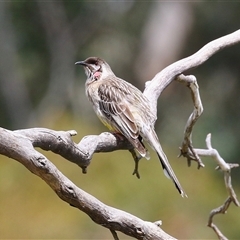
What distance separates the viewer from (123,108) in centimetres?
439

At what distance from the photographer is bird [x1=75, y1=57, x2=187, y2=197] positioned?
153 inches

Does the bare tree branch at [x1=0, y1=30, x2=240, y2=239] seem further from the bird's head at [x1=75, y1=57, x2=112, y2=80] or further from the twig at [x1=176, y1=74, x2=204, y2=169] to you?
the bird's head at [x1=75, y1=57, x2=112, y2=80]

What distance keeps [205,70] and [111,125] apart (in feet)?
30.3

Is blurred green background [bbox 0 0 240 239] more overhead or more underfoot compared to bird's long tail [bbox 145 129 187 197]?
more overhead

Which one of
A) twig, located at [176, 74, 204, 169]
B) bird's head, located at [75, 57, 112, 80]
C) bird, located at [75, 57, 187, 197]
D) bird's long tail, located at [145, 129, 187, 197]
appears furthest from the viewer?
bird's head, located at [75, 57, 112, 80]

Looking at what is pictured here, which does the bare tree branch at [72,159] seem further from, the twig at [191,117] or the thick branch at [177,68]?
the thick branch at [177,68]

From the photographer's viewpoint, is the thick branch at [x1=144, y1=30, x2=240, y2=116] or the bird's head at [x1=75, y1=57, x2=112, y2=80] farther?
the bird's head at [x1=75, y1=57, x2=112, y2=80]

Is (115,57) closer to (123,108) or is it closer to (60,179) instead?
(123,108)

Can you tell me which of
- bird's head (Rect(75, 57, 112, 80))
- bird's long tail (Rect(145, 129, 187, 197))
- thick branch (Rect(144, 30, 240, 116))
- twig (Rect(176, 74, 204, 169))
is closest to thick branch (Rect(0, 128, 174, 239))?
bird's long tail (Rect(145, 129, 187, 197))

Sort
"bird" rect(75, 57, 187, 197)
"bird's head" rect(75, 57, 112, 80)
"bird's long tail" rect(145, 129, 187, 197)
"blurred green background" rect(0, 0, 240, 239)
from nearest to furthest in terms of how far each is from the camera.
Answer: "bird's long tail" rect(145, 129, 187, 197) → "bird" rect(75, 57, 187, 197) → "bird's head" rect(75, 57, 112, 80) → "blurred green background" rect(0, 0, 240, 239)

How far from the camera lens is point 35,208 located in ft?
22.4

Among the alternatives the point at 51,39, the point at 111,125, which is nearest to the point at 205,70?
the point at 51,39

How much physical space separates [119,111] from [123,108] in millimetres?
35

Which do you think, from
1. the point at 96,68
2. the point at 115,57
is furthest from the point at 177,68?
the point at 115,57
